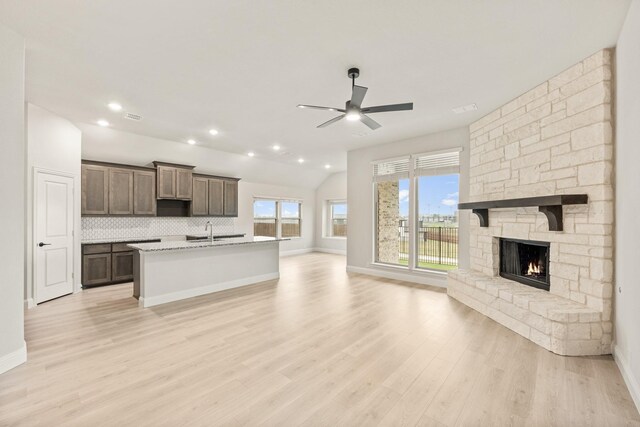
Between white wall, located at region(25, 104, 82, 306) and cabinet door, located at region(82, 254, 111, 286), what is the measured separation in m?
0.15

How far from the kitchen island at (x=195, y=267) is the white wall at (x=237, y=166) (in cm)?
250

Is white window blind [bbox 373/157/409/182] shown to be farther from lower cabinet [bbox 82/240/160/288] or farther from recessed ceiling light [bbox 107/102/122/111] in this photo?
lower cabinet [bbox 82/240/160/288]

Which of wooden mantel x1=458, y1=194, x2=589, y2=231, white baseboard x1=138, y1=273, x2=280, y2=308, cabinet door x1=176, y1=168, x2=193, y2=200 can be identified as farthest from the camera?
cabinet door x1=176, y1=168, x2=193, y2=200

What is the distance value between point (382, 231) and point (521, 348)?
162 inches

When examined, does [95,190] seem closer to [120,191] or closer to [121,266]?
[120,191]

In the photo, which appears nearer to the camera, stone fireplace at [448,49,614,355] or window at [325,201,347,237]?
stone fireplace at [448,49,614,355]

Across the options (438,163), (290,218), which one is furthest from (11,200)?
(290,218)

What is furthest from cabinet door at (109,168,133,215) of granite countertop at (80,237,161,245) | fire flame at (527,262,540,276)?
fire flame at (527,262,540,276)

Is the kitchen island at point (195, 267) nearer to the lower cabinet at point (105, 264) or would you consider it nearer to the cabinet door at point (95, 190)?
the lower cabinet at point (105, 264)

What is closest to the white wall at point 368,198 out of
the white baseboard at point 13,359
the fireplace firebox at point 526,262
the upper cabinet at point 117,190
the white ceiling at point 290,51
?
the white ceiling at point 290,51

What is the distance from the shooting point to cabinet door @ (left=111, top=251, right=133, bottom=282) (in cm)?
576

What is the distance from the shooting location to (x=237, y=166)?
26.7ft

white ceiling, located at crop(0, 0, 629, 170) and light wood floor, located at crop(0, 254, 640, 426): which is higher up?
Answer: white ceiling, located at crop(0, 0, 629, 170)

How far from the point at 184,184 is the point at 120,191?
1323 mm
